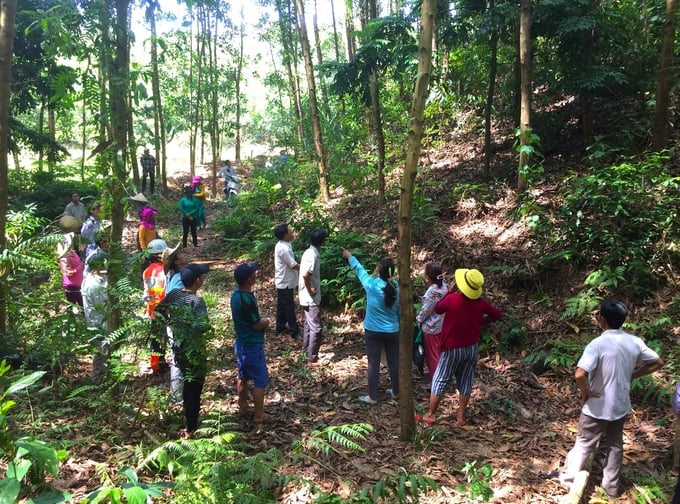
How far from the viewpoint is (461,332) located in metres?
4.87

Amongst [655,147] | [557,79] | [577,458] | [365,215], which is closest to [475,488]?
[577,458]

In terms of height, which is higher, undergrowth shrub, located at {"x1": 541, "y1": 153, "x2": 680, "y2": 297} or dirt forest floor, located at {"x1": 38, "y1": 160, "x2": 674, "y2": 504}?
undergrowth shrub, located at {"x1": 541, "y1": 153, "x2": 680, "y2": 297}

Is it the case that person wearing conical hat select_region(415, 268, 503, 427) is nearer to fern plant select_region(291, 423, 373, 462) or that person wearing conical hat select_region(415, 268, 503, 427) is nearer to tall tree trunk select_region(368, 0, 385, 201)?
fern plant select_region(291, 423, 373, 462)

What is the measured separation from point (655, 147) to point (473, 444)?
5956mm

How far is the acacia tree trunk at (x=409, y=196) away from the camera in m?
3.73

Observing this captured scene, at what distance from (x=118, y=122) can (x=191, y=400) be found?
9.40 ft

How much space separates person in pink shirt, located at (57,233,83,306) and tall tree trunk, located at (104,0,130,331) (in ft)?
7.44

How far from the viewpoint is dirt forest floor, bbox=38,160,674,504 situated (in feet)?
13.5

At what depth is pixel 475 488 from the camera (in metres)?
3.31

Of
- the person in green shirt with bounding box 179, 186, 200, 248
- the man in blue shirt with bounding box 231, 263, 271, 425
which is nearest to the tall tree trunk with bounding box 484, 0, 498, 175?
the man in blue shirt with bounding box 231, 263, 271, 425

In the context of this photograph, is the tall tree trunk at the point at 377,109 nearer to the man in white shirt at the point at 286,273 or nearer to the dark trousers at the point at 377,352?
the man in white shirt at the point at 286,273

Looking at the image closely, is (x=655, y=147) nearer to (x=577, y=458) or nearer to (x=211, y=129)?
(x=577, y=458)

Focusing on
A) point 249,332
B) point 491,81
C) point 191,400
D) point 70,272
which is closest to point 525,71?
point 491,81

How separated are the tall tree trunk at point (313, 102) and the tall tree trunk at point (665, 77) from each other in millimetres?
7428
